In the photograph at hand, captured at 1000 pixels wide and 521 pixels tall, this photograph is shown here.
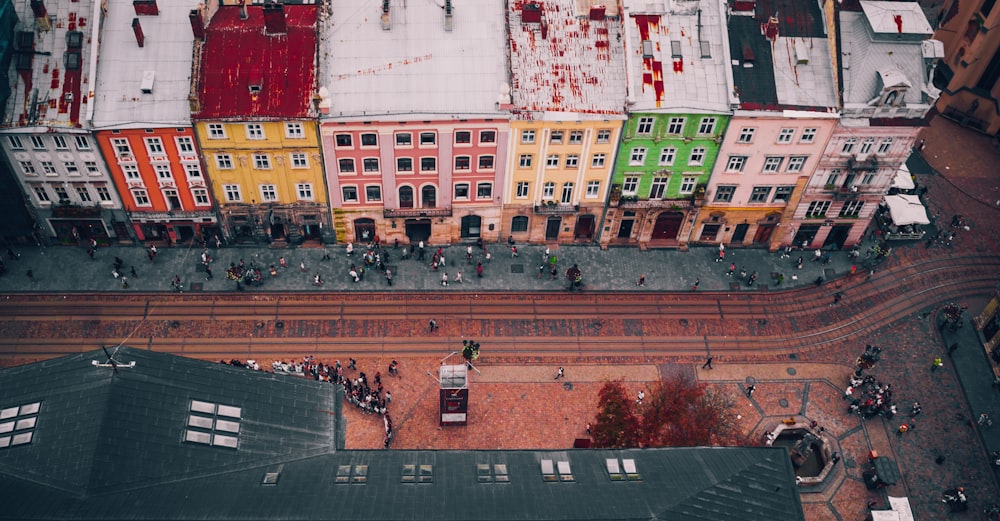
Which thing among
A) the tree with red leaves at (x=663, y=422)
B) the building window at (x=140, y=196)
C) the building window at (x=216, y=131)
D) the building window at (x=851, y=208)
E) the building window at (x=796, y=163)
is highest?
the building window at (x=796, y=163)

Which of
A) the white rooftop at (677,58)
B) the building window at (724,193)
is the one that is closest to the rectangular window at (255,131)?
the white rooftop at (677,58)

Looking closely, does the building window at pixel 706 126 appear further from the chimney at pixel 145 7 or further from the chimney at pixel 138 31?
the chimney at pixel 138 31

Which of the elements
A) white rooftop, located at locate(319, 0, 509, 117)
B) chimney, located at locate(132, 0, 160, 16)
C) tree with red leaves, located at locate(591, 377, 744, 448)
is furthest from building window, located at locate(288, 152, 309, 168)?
tree with red leaves, located at locate(591, 377, 744, 448)

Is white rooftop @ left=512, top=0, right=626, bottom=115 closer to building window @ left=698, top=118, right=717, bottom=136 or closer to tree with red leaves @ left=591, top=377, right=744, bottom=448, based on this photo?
building window @ left=698, top=118, right=717, bottom=136

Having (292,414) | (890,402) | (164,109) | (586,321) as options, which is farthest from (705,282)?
(164,109)

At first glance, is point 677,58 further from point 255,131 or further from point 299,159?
point 255,131

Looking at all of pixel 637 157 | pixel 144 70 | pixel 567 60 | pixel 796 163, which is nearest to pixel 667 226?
pixel 637 157

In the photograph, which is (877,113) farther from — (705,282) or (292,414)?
(292,414)
